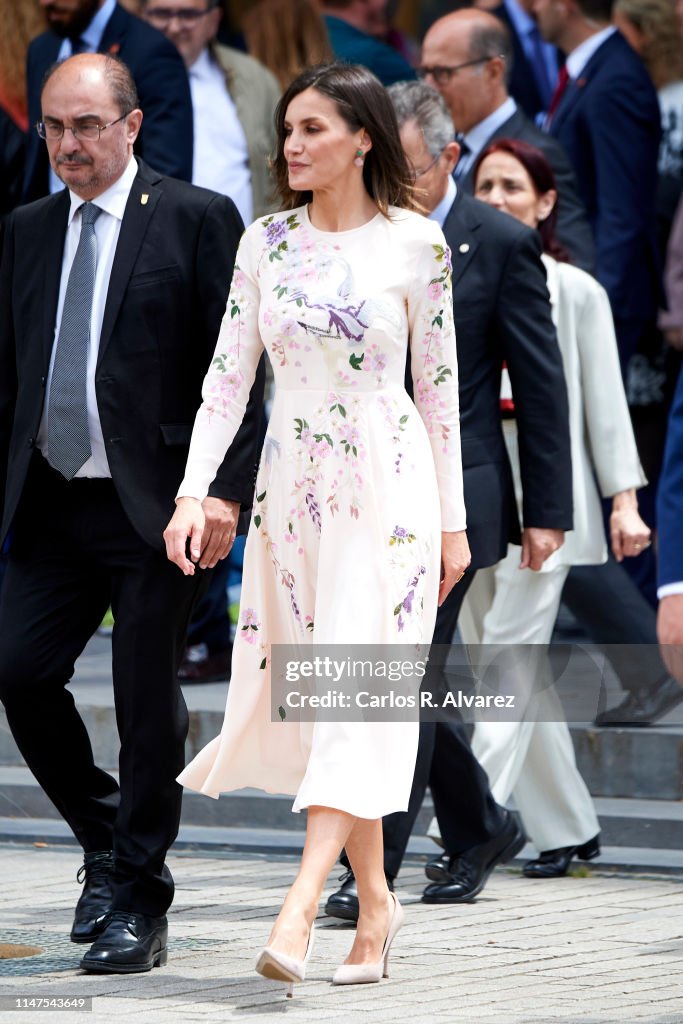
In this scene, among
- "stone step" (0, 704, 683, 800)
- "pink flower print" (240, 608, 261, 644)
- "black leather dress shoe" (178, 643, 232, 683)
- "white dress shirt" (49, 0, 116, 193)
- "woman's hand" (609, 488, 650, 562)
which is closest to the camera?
"pink flower print" (240, 608, 261, 644)

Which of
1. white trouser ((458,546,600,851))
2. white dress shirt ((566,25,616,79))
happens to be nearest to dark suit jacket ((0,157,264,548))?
white trouser ((458,546,600,851))

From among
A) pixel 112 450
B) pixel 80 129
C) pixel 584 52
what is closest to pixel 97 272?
pixel 80 129

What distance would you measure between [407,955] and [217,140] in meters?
4.12

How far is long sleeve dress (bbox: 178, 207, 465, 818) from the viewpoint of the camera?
491 cm

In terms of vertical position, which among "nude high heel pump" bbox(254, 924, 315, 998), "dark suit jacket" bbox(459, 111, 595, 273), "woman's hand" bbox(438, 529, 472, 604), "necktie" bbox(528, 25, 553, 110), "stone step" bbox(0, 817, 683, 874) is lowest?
"stone step" bbox(0, 817, 683, 874)

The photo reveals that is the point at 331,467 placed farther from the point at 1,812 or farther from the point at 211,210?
the point at 1,812

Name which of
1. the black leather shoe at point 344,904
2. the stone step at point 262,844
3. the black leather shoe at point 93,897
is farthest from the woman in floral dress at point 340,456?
the stone step at point 262,844

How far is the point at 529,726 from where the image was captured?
21.4 ft

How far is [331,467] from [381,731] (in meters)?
0.60

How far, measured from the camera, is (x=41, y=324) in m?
5.31

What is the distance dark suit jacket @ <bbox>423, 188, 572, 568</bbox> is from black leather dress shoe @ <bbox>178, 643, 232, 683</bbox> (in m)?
2.54

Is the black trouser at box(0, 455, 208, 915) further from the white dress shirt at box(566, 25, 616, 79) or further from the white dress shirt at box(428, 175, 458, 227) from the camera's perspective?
the white dress shirt at box(566, 25, 616, 79)

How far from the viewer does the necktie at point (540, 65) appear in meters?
9.68

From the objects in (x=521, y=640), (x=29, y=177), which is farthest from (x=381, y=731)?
(x=29, y=177)
